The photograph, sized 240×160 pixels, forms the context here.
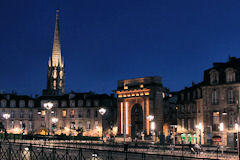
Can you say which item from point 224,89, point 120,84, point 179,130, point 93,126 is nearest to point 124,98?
point 120,84

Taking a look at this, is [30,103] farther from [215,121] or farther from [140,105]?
[215,121]

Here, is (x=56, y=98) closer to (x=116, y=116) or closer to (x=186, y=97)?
(x=116, y=116)

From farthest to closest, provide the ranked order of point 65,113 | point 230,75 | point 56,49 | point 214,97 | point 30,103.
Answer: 1. point 56,49
2. point 30,103
3. point 65,113
4. point 214,97
5. point 230,75

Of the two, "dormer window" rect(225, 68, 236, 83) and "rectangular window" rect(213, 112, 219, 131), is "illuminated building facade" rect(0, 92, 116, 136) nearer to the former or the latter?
"rectangular window" rect(213, 112, 219, 131)

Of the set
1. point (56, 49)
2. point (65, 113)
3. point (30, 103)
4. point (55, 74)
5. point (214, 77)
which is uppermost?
point (56, 49)

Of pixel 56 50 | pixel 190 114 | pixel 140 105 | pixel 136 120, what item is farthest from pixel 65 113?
pixel 56 50

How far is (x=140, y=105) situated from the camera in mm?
92625

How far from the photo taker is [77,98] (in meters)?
107

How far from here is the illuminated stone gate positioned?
88938 mm

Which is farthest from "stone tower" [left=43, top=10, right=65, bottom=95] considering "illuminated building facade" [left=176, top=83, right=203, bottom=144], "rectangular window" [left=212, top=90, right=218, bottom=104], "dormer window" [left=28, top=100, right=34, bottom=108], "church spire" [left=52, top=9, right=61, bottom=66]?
"rectangular window" [left=212, top=90, right=218, bottom=104]

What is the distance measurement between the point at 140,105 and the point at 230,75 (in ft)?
119

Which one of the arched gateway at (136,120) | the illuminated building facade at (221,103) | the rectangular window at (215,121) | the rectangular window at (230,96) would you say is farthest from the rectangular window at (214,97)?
the arched gateway at (136,120)

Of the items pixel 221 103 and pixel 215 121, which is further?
pixel 215 121

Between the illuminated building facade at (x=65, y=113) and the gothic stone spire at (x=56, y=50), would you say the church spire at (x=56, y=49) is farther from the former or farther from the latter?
the illuminated building facade at (x=65, y=113)
